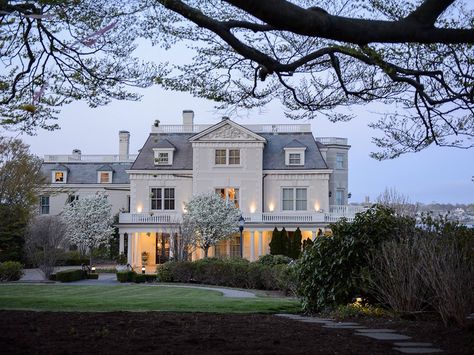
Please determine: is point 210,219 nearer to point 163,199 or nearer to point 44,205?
point 163,199

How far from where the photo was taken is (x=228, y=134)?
43750mm

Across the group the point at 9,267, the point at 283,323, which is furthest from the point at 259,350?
the point at 9,267

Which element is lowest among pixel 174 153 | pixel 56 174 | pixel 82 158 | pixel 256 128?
pixel 56 174

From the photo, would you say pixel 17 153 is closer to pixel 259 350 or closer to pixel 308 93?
pixel 308 93

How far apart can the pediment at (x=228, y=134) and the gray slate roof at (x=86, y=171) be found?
1001 cm

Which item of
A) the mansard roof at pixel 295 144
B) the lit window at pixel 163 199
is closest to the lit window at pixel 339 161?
the mansard roof at pixel 295 144

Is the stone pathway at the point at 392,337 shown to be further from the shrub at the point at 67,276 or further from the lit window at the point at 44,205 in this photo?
the lit window at the point at 44,205

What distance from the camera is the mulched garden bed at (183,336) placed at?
6.72 metres

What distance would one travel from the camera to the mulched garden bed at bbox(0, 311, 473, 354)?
6.72m

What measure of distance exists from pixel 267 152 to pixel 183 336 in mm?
37647

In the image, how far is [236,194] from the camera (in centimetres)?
4394

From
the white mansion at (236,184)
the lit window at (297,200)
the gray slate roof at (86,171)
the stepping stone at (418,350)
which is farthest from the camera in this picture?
the gray slate roof at (86,171)

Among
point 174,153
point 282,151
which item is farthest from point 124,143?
point 282,151

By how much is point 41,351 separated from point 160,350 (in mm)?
1094
